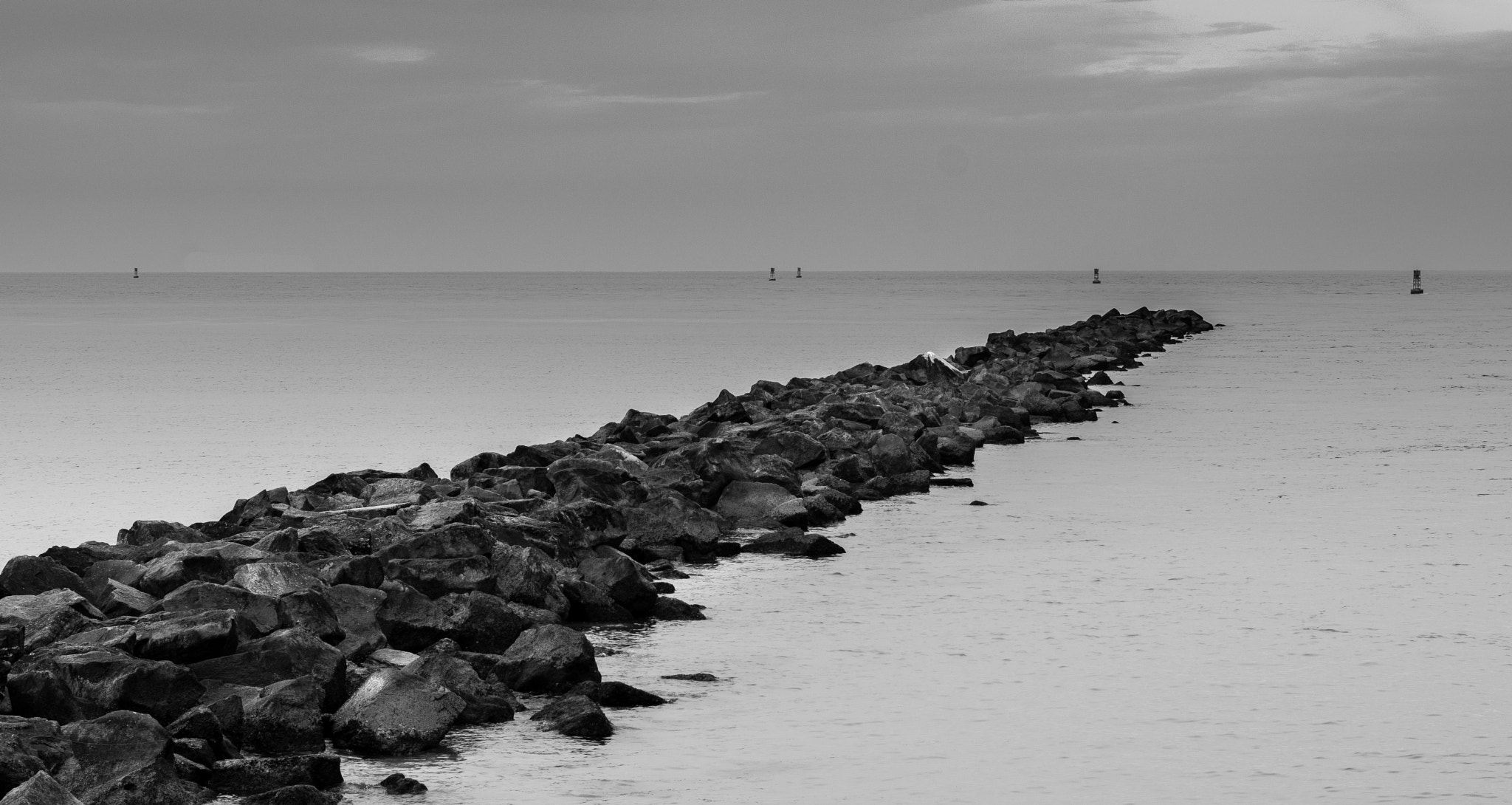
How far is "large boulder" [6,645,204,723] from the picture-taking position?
4.93m

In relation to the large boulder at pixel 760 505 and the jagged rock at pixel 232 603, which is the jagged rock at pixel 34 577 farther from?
the large boulder at pixel 760 505

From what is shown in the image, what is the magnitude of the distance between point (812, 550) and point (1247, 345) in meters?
25.0

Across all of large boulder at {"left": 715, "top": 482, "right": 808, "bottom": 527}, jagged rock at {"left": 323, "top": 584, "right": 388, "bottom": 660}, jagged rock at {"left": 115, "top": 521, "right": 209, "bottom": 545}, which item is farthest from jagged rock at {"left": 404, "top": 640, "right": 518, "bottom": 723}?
large boulder at {"left": 715, "top": 482, "right": 808, "bottom": 527}

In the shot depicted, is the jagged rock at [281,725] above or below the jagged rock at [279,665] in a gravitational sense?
below

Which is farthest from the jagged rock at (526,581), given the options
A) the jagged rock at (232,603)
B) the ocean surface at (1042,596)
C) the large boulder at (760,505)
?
the large boulder at (760,505)

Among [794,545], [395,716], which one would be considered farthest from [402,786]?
[794,545]

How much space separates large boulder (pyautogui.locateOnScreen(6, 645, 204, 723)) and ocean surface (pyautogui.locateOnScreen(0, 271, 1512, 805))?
2.18ft

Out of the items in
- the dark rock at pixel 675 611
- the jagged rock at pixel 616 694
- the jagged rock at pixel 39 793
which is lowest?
the dark rock at pixel 675 611

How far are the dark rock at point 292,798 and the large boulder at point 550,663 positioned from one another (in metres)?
1.31

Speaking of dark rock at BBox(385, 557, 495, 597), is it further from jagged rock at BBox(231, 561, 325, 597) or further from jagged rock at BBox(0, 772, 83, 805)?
jagged rock at BBox(0, 772, 83, 805)

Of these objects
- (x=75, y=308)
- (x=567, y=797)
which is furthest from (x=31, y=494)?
(x=75, y=308)

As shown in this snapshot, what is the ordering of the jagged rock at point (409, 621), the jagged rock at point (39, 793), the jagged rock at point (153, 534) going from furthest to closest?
the jagged rock at point (153, 534)
the jagged rock at point (409, 621)
the jagged rock at point (39, 793)

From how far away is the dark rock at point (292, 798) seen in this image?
4336mm

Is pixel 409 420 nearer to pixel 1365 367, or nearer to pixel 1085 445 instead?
pixel 1085 445
